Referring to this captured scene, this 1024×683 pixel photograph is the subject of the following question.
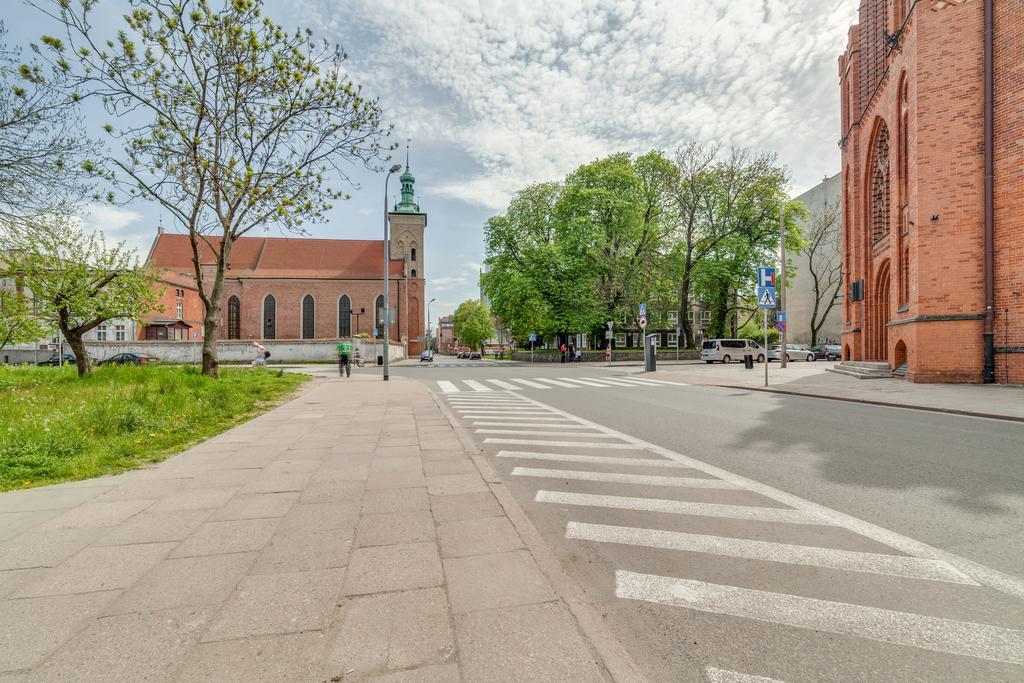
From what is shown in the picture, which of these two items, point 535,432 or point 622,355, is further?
point 622,355

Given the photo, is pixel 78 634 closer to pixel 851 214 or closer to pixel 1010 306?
pixel 1010 306

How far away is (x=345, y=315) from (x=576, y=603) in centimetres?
6297

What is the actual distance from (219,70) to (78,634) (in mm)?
16270

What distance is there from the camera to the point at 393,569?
2873 mm

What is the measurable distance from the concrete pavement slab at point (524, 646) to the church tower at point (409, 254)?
60.9m

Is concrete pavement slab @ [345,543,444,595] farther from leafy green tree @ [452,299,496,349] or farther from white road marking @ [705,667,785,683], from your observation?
leafy green tree @ [452,299,496,349]

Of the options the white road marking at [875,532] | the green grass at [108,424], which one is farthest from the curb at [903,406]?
the green grass at [108,424]

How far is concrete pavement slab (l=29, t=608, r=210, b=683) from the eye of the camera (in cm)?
193

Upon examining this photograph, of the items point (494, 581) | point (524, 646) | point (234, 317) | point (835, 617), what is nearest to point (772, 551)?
point (835, 617)

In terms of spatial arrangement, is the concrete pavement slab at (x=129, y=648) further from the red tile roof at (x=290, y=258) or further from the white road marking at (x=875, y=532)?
the red tile roof at (x=290, y=258)

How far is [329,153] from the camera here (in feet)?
50.1

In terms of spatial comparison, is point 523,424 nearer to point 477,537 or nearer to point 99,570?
point 477,537

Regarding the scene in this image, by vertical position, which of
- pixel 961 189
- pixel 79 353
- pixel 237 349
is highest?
pixel 961 189

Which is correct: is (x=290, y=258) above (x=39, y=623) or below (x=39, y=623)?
above
